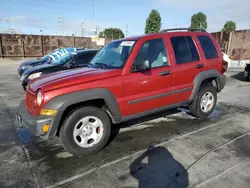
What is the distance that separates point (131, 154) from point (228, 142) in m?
1.76

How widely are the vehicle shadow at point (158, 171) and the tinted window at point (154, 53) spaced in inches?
63.9

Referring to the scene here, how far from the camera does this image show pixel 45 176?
112 inches

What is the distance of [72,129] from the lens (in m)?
3.17

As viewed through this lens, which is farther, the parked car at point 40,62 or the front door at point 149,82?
the parked car at point 40,62

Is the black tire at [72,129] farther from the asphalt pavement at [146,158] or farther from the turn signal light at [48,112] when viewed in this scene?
the turn signal light at [48,112]

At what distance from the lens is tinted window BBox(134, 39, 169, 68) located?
3795mm

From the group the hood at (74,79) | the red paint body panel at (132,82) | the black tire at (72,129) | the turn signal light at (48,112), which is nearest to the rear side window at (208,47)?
the red paint body panel at (132,82)

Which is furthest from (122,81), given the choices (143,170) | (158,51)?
(143,170)

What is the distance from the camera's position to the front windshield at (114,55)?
12.2 ft

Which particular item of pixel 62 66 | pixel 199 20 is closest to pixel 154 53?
pixel 62 66

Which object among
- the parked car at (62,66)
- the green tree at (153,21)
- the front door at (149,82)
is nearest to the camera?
the front door at (149,82)

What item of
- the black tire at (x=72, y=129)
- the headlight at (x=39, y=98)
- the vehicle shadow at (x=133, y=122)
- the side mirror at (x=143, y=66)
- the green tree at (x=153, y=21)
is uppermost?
the green tree at (x=153, y=21)

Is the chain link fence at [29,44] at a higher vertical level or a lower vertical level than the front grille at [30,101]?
higher

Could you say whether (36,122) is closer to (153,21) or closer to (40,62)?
(40,62)
